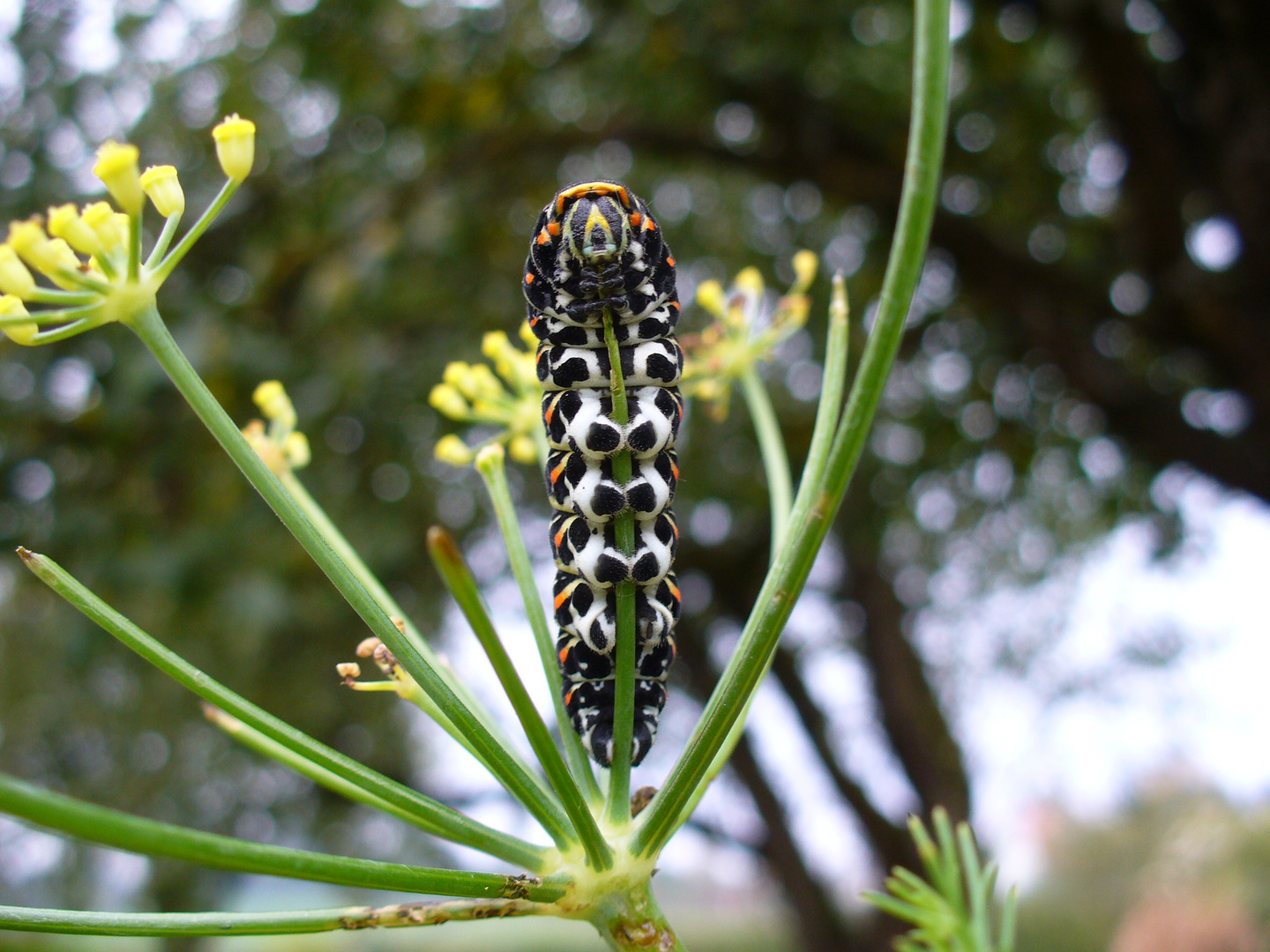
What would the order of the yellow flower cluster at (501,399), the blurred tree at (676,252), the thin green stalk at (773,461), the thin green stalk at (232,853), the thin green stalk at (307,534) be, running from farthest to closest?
the blurred tree at (676,252)
the yellow flower cluster at (501,399)
the thin green stalk at (773,461)
the thin green stalk at (307,534)
the thin green stalk at (232,853)

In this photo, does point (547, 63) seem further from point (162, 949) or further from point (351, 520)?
point (162, 949)

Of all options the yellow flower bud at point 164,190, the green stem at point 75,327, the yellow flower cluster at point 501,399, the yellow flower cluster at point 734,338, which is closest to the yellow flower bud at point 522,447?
the yellow flower cluster at point 501,399

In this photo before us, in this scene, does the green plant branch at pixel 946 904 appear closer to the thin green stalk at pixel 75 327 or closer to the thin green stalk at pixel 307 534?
the thin green stalk at pixel 307 534

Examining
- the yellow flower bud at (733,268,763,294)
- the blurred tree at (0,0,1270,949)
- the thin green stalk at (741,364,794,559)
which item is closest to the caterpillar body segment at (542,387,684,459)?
the thin green stalk at (741,364,794,559)

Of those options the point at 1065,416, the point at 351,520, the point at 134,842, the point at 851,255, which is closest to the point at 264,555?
the point at 351,520

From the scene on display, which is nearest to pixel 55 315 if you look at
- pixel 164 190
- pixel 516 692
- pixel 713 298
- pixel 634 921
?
pixel 164 190

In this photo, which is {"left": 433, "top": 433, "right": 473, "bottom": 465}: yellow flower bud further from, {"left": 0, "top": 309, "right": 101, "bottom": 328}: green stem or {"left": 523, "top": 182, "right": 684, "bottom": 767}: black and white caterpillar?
{"left": 0, "top": 309, "right": 101, "bottom": 328}: green stem
